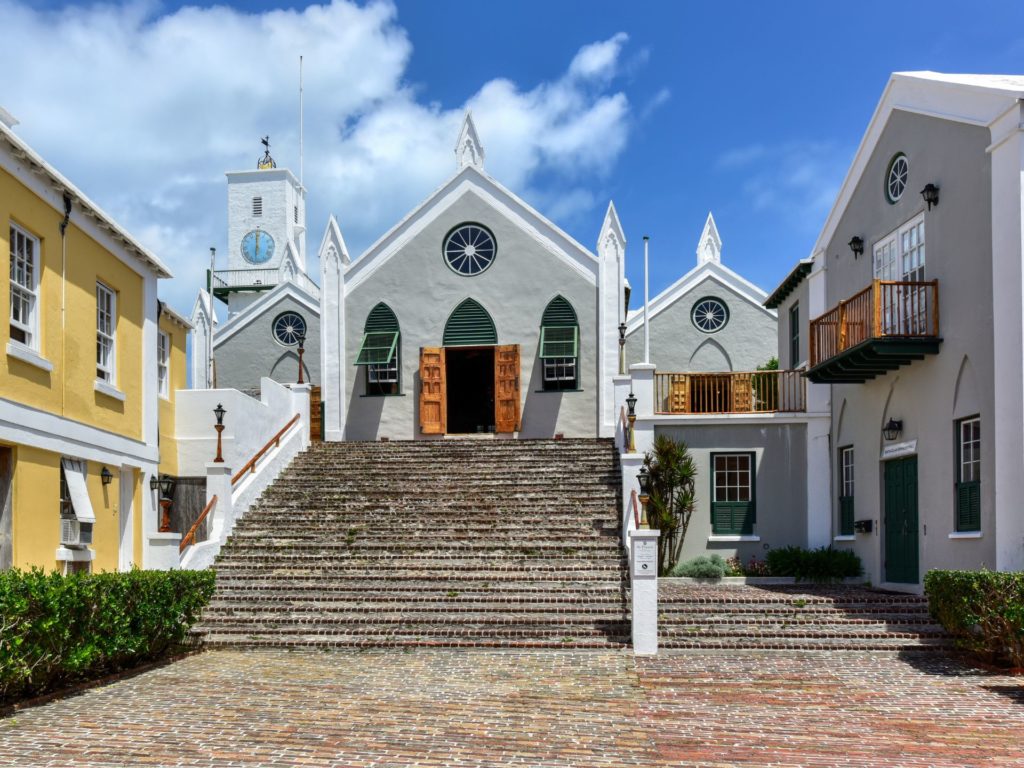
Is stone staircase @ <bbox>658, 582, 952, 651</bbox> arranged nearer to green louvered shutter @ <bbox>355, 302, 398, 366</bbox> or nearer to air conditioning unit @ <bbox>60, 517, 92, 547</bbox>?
air conditioning unit @ <bbox>60, 517, 92, 547</bbox>

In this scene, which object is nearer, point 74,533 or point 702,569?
point 74,533

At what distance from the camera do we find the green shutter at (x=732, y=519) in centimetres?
1945

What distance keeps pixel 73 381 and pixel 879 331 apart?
11.5 metres

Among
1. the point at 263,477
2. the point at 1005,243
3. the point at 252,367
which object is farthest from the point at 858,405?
the point at 252,367

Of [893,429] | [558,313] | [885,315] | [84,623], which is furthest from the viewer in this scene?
[558,313]

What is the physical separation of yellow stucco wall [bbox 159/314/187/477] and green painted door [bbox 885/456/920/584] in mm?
12346

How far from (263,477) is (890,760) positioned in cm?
1405

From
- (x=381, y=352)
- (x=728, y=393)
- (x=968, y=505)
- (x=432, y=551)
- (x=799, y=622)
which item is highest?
(x=381, y=352)

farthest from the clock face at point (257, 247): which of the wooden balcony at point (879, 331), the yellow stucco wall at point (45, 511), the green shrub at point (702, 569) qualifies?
the wooden balcony at point (879, 331)

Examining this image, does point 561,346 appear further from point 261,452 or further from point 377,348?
point 261,452

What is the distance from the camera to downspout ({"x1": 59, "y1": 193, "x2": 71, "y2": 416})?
13945 mm

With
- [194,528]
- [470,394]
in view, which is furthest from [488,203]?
[194,528]

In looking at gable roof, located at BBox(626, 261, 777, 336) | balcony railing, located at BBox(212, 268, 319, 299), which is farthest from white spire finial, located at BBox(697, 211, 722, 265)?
balcony railing, located at BBox(212, 268, 319, 299)

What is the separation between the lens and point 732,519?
19484 millimetres
